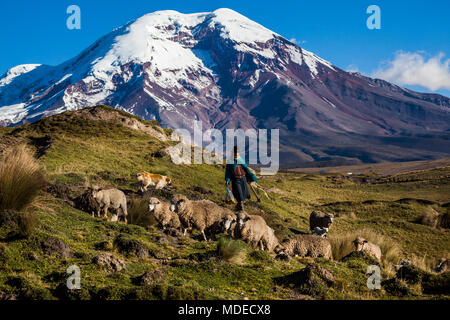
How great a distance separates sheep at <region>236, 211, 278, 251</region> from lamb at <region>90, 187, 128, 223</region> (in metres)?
4.85

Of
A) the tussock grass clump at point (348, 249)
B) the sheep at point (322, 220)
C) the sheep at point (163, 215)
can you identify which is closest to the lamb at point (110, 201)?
the sheep at point (163, 215)

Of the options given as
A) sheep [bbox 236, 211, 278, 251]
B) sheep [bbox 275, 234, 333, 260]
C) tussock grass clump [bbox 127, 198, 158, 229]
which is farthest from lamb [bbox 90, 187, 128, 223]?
sheep [bbox 275, 234, 333, 260]

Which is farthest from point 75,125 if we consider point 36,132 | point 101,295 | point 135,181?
point 101,295

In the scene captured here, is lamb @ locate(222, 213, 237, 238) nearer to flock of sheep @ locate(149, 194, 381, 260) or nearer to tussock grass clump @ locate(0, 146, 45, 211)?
flock of sheep @ locate(149, 194, 381, 260)

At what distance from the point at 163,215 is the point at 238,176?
3.36 m

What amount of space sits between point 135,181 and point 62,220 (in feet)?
43.0

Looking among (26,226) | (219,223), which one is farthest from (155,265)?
(219,223)

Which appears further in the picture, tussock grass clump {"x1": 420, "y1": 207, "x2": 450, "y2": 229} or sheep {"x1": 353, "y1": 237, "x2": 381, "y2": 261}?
tussock grass clump {"x1": 420, "y1": 207, "x2": 450, "y2": 229}

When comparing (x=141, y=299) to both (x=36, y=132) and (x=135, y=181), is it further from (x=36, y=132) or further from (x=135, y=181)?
(x=36, y=132)

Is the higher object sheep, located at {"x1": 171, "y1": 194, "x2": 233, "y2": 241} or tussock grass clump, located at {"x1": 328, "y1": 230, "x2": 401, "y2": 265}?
sheep, located at {"x1": 171, "y1": 194, "x2": 233, "y2": 241}

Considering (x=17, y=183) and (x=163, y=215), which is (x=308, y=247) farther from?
(x=17, y=183)

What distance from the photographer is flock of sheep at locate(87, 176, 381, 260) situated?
13.4 meters

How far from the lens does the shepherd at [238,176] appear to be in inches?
574

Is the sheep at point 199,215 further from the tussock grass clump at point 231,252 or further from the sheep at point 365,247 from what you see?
the sheep at point 365,247
